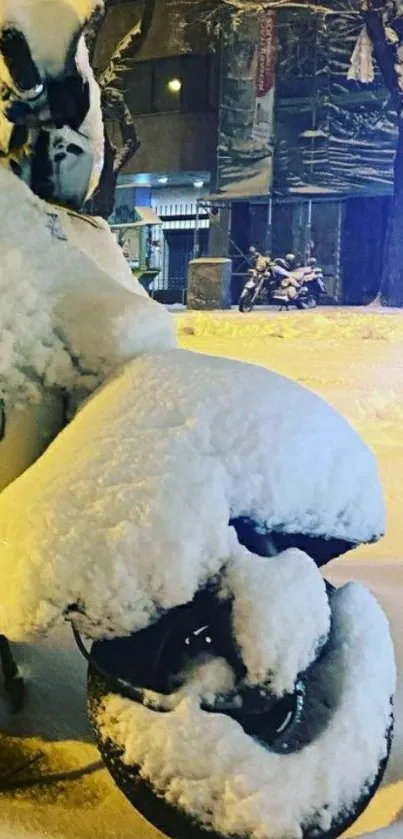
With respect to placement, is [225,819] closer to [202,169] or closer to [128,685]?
[128,685]

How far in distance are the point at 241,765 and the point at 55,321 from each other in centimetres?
67

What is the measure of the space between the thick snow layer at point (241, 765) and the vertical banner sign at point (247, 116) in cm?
1712

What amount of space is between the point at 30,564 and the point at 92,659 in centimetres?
16

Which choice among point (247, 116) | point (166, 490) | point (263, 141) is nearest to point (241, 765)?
point (166, 490)

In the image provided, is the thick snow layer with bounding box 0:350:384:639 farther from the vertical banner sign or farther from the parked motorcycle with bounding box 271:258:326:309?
the vertical banner sign

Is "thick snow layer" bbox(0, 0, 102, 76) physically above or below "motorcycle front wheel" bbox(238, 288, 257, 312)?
above

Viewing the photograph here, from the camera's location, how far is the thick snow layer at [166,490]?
3.50ft

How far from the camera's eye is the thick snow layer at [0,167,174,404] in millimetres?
1324

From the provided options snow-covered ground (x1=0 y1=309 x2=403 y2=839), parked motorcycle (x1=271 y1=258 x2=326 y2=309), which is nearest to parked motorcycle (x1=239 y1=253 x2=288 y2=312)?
parked motorcycle (x1=271 y1=258 x2=326 y2=309)

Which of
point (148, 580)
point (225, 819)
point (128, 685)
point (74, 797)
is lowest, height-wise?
point (74, 797)

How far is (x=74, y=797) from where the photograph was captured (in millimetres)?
1448

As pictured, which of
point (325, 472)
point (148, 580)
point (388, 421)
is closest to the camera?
point (148, 580)

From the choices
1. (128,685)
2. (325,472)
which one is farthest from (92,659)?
(325,472)

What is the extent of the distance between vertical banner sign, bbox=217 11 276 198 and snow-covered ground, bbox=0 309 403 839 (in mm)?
6948
